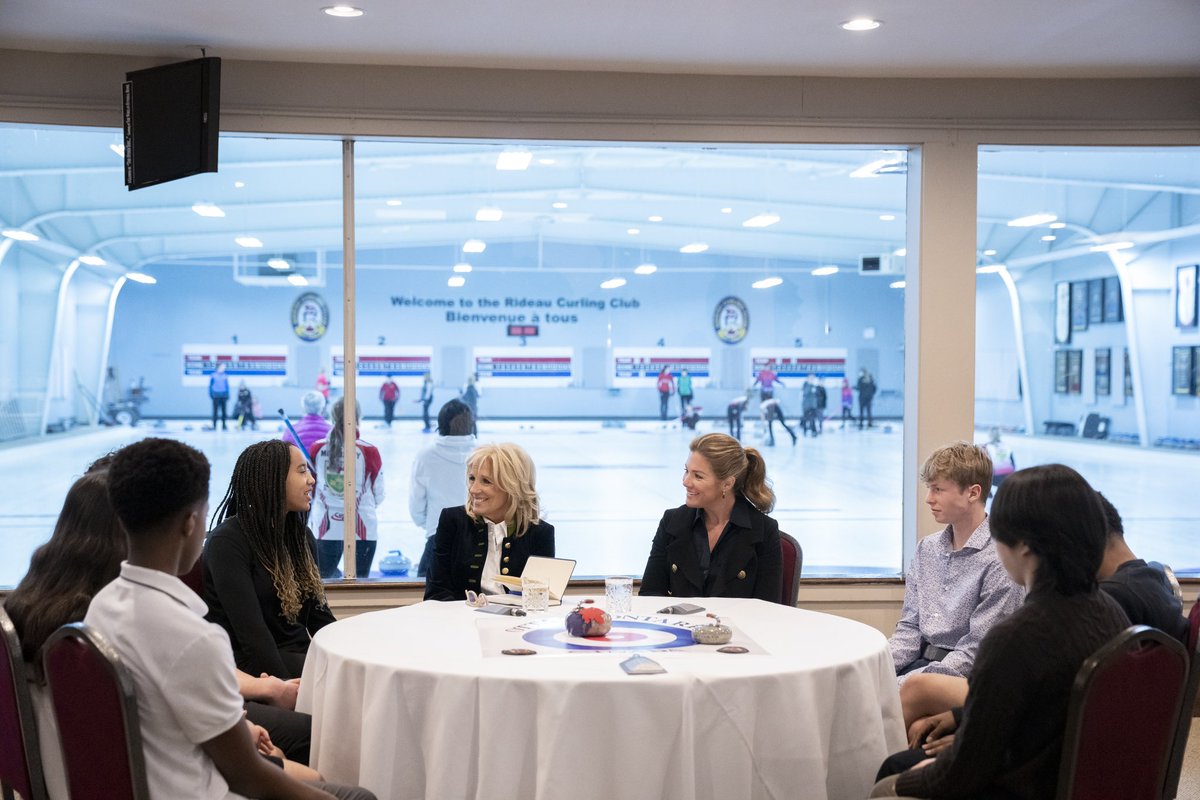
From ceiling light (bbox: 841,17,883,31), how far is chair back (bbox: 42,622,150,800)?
388 centimetres

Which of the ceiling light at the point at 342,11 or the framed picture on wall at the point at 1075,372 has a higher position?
the ceiling light at the point at 342,11

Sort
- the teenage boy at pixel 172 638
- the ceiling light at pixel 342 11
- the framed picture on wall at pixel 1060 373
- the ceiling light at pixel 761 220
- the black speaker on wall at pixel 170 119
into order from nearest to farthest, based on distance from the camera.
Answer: the teenage boy at pixel 172 638 → the ceiling light at pixel 342 11 → the black speaker on wall at pixel 170 119 → the ceiling light at pixel 761 220 → the framed picture on wall at pixel 1060 373

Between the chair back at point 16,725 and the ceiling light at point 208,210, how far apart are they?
3.49m

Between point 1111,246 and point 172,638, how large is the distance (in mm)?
5643

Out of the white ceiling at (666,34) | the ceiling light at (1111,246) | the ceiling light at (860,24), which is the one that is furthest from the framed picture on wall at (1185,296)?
the ceiling light at (860,24)

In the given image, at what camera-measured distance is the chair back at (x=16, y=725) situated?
2.40 m

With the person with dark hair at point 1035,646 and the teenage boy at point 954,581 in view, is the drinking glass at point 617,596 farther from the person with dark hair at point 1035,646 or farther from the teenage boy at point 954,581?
the person with dark hair at point 1035,646

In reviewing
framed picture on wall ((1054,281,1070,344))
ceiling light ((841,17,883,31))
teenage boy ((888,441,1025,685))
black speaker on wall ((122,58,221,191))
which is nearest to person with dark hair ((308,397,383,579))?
black speaker on wall ((122,58,221,191))

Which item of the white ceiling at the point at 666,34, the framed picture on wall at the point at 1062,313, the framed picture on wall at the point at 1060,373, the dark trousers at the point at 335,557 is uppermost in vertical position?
the white ceiling at the point at 666,34

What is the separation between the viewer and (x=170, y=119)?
5043mm

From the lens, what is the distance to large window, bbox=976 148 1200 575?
605 centimetres

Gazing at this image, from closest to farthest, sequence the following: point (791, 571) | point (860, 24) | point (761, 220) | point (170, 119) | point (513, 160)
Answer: point (791, 571), point (860, 24), point (170, 119), point (513, 160), point (761, 220)

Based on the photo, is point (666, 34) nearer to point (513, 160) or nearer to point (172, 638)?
point (513, 160)

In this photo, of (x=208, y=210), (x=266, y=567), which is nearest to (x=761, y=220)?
(x=208, y=210)
